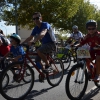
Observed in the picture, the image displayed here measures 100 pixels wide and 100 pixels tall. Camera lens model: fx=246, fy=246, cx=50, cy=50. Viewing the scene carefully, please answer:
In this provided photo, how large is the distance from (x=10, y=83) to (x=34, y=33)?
4.65ft

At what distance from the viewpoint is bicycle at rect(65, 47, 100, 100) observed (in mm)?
4969

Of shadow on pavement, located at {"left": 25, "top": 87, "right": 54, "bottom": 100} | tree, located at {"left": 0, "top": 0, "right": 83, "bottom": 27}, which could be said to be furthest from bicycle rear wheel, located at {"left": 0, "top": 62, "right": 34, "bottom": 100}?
tree, located at {"left": 0, "top": 0, "right": 83, "bottom": 27}

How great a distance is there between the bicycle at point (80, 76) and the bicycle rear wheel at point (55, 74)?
114 centimetres

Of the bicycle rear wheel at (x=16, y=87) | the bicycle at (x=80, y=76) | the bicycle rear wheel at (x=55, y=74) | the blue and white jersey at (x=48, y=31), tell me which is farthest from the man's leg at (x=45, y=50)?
the bicycle at (x=80, y=76)

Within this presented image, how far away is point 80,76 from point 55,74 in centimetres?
137

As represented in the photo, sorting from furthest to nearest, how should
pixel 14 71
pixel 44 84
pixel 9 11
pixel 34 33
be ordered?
pixel 9 11
pixel 44 84
pixel 34 33
pixel 14 71

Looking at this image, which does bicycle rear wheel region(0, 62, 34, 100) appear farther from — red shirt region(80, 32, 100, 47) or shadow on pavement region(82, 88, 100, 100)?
red shirt region(80, 32, 100, 47)

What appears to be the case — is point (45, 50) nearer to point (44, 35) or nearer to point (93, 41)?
point (44, 35)

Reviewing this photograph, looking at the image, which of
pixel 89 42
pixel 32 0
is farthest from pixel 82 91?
pixel 32 0

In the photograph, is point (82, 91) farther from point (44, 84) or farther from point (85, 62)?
point (44, 84)

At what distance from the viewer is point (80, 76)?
5117mm

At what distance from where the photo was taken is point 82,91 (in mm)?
5223

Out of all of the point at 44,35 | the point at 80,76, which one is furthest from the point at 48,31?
the point at 80,76

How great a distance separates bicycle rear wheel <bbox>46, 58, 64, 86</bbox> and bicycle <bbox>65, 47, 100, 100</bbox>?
3.75 ft
